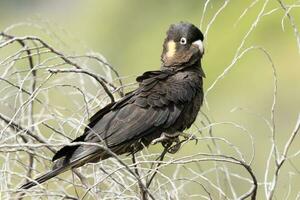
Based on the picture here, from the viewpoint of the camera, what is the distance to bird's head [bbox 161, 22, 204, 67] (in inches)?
183

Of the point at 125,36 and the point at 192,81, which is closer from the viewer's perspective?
the point at 192,81

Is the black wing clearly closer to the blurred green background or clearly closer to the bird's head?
the bird's head

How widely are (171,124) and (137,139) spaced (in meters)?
0.21

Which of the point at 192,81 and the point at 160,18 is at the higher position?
the point at 192,81

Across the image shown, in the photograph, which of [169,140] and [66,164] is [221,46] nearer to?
[169,140]

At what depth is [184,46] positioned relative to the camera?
4.68 m

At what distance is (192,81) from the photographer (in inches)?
178

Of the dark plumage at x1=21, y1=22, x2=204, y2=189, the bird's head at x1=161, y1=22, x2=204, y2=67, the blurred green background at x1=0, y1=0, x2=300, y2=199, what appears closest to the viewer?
the dark plumage at x1=21, y1=22, x2=204, y2=189

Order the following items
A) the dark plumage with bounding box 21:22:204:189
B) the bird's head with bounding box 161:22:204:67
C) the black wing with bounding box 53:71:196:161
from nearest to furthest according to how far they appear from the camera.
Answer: the dark plumage with bounding box 21:22:204:189 < the black wing with bounding box 53:71:196:161 < the bird's head with bounding box 161:22:204:67

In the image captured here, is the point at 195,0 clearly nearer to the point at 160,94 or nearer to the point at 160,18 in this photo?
the point at 160,18

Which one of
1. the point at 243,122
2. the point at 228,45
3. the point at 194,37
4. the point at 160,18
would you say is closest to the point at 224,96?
the point at 228,45

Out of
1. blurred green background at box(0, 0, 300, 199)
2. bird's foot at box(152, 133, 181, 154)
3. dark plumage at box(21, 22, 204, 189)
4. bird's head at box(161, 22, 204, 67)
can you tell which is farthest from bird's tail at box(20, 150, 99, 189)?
blurred green background at box(0, 0, 300, 199)

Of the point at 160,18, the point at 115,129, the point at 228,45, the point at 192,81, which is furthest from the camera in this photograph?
the point at 160,18

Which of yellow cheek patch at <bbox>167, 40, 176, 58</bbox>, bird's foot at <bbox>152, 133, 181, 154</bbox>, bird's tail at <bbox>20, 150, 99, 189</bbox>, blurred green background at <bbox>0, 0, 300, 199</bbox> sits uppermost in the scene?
yellow cheek patch at <bbox>167, 40, 176, 58</bbox>
